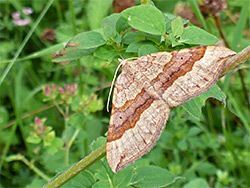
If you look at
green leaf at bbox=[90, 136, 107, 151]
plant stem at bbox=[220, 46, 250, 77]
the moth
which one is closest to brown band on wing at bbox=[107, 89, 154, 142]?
the moth

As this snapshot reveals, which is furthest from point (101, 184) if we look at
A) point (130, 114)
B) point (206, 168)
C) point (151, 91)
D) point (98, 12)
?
point (98, 12)

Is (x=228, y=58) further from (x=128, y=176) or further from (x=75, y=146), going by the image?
(x=75, y=146)

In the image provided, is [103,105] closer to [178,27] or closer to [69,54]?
[69,54]

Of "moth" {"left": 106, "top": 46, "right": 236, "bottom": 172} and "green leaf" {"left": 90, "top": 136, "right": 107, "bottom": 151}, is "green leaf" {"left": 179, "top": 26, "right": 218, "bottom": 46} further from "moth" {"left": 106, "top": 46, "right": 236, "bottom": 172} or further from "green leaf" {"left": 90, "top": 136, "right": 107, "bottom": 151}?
"green leaf" {"left": 90, "top": 136, "right": 107, "bottom": 151}

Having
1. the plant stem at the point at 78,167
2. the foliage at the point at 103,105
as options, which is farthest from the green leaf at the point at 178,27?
the plant stem at the point at 78,167

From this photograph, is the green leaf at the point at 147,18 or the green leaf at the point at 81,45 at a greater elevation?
the green leaf at the point at 147,18

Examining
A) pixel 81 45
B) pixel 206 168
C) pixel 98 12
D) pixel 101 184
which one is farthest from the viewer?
pixel 98 12

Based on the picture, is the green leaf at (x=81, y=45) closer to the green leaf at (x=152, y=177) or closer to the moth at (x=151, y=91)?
the moth at (x=151, y=91)
